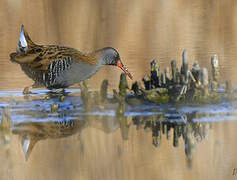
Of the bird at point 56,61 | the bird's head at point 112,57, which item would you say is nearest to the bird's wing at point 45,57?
the bird at point 56,61

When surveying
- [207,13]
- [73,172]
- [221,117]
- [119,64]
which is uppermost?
[207,13]

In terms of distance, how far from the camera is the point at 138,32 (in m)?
3.43

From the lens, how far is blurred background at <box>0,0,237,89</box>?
341cm

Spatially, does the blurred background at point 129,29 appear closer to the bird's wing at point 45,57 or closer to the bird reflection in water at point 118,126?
the bird's wing at point 45,57

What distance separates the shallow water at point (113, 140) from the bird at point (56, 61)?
0.25 ft

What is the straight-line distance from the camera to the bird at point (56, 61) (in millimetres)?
3328

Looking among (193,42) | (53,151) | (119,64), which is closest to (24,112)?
(53,151)

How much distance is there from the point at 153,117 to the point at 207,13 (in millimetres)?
558

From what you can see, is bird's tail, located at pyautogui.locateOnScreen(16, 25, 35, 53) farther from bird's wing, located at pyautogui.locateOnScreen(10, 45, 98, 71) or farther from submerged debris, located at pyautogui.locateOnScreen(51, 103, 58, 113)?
submerged debris, located at pyautogui.locateOnScreen(51, 103, 58, 113)

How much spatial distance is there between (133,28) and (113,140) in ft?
1.75

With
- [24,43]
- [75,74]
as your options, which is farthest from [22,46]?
[75,74]

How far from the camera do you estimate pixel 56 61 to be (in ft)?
11.0

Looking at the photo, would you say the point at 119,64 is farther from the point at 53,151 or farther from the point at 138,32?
the point at 53,151

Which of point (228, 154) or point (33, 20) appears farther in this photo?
point (33, 20)
